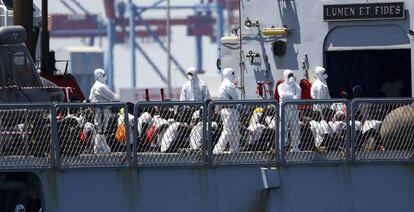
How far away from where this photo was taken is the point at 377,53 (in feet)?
95.0

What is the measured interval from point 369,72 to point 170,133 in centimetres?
1117

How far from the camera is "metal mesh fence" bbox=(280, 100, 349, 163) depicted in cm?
1909

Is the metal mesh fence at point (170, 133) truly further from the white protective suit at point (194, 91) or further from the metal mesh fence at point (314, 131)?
the white protective suit at point (194, 91)

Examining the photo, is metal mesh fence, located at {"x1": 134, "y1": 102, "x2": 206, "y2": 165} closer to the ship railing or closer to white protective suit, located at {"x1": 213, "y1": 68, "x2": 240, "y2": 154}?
the ship railing

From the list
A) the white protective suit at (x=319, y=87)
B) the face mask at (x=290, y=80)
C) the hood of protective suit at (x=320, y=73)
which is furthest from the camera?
the hood of protective suit at (x=320, y=73)

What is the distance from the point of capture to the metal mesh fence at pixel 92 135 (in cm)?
1844

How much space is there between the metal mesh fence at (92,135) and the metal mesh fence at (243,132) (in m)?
1.15

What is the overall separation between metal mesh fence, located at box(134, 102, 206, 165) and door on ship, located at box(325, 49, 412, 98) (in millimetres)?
9909

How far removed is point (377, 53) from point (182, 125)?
10763 mm

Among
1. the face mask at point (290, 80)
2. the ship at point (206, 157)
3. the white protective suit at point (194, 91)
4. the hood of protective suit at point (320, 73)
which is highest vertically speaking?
the hood of protective suit at point (320, 73)

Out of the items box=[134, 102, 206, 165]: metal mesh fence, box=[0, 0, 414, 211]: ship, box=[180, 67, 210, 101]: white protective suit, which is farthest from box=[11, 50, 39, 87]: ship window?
box=[180, 67, 210, 101]: white protective suit

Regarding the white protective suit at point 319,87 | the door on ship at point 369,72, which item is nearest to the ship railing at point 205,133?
the white protective suit at point 319,87

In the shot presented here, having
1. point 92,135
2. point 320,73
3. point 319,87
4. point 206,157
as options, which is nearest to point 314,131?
point 206,157

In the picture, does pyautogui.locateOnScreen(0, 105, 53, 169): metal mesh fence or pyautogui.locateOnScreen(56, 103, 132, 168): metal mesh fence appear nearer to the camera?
pyautogui.locateOnScreen(0, 105, 53, 169): metal mesh fence
